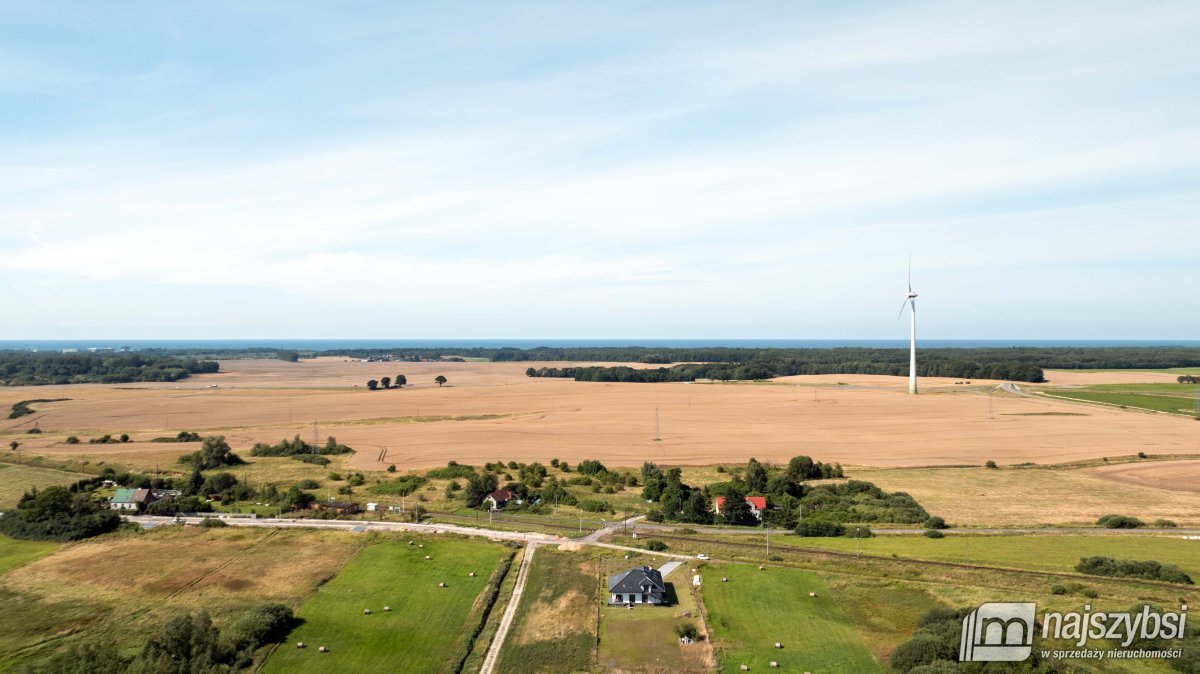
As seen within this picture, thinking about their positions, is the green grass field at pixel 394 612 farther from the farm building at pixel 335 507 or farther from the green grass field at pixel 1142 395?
the green grass field at pixel 1142 395

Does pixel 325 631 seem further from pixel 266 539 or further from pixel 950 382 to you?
pixel 950 382

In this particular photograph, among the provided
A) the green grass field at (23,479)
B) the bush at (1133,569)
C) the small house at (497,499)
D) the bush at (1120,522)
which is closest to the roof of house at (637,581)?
the small house at (497,499)

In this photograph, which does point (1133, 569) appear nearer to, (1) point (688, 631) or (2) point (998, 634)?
(2) point (998, 634)

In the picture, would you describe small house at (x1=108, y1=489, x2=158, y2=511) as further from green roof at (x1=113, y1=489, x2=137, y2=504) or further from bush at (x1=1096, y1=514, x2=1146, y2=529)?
bush at (x1=1096, y1=514, x2=1146, y2=529)

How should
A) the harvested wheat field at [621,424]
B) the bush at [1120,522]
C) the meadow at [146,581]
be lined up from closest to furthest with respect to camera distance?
the meadow at [146,581], the bush at [1120,522], the harvested wheat field at [621,424]

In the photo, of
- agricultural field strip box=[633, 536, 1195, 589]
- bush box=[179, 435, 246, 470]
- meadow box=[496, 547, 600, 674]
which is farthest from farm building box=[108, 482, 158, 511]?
agricultural field strip box=[633, 536, 1195, 589]

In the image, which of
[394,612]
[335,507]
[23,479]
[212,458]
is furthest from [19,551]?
[394,612]
